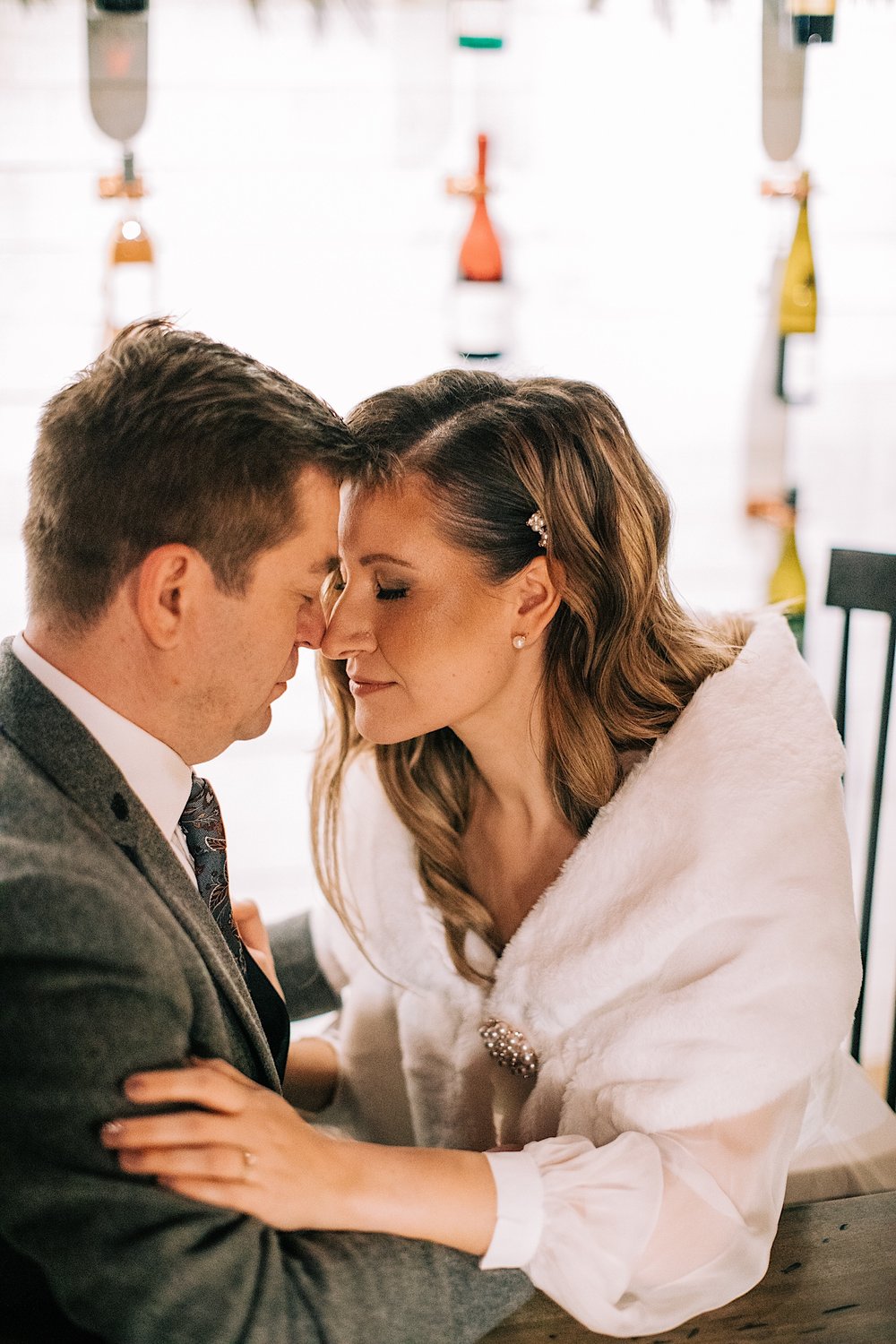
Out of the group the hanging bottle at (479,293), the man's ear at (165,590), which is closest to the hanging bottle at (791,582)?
the hanging bottle at (479,293)

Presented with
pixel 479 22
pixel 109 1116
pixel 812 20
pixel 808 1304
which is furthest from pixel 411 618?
pixel 812 20

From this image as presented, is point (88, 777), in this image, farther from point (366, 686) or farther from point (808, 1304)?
point (808, 1304)

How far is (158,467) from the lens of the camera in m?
1.01

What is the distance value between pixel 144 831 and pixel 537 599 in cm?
58

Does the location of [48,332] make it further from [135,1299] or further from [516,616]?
[135,1299]

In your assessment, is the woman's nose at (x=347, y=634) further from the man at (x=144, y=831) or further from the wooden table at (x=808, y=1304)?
the wooden table at (x=808, y=1304)

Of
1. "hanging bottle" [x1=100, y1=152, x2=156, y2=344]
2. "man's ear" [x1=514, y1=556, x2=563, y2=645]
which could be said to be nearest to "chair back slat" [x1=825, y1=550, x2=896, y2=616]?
"man's ear" [x1=514, y1=556, x2=563, y2=645]

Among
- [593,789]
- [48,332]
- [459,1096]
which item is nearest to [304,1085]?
[459,1096]

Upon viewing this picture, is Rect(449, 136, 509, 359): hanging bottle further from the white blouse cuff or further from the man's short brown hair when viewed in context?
the white blouse cuff

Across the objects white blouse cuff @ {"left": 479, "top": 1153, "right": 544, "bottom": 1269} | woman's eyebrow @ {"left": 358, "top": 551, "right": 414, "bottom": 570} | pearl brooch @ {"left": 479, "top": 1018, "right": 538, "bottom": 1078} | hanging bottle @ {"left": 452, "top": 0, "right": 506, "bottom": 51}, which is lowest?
pearl brooch @ {"left": 479, "top": 1018, "right": 538, "bottom": 1078}

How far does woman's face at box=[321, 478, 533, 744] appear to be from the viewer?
1.36 m

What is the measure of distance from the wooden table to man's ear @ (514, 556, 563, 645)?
68 cm

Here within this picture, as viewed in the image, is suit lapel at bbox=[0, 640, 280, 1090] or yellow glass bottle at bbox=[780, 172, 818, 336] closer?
suit lapel at bbox=[0, 640, 280, 1090]

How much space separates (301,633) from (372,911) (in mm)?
528
